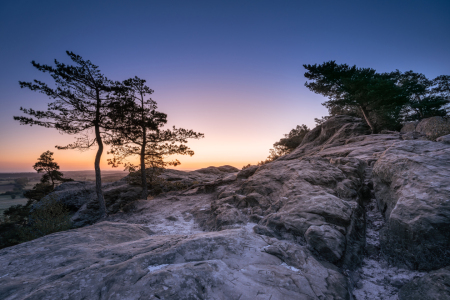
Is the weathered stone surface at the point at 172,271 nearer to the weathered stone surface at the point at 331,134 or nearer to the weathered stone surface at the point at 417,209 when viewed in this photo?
the weathered stone surface at the point at 417,209

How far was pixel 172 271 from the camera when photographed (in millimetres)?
2988

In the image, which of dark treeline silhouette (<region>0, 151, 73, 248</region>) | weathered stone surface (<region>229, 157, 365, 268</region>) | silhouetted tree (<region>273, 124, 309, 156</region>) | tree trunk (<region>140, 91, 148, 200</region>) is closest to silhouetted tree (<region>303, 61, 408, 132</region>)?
silhouetted tree (<region>273, 124, 309, 156</region>)

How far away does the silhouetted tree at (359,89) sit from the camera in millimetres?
19359

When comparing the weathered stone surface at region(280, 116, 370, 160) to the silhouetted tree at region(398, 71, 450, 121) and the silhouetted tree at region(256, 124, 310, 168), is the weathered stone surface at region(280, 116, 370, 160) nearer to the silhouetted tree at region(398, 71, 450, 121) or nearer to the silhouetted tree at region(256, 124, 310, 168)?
the silhouetted tree at region(256, 124, 310, 168)

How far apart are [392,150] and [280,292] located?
25.1 feet

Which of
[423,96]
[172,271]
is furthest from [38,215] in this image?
[423,96]

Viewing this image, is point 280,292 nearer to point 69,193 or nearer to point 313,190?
point 313,190

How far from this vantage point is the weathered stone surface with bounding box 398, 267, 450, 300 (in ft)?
9.22

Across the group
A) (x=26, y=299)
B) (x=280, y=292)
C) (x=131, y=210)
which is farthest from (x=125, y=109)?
(x=280, y=292)

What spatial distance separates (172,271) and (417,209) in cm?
→ 565

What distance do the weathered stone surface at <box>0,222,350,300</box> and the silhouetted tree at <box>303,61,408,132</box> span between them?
71.5 feet

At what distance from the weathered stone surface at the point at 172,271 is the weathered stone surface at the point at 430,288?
104cm

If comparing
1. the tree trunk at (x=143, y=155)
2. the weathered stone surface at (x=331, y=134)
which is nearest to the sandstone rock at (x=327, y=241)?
the weathered stone surface at (x=331, y=134)

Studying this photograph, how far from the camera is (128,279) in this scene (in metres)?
2.91
